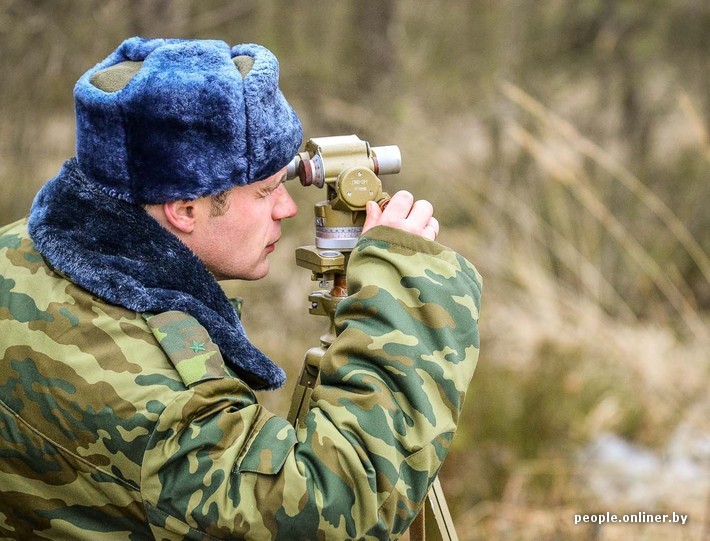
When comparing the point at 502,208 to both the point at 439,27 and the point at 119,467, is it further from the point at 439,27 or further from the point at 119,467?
the point at 439,27

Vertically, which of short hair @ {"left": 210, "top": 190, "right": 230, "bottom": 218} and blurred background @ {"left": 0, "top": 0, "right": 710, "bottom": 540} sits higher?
short hair @ {"left": 210, "top": 190, "right": 230, "bottom": 218}

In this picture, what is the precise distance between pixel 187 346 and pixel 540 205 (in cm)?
451

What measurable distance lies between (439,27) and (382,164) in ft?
27.5

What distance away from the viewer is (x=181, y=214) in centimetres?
182

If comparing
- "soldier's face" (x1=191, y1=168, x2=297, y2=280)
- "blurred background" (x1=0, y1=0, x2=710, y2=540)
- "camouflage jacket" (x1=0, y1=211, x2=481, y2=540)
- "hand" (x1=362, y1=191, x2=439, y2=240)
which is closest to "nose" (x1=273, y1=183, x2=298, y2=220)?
"soldier's face" (x1=191, y1=168, x2=297, y2=280)

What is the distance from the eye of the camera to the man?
5.06ft

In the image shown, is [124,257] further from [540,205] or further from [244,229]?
[540,205]

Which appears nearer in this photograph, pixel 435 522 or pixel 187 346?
pixel 187 346

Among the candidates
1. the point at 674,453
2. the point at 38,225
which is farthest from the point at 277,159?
the point at 674,453

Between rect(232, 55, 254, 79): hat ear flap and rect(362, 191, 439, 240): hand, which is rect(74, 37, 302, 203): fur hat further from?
rect(362, 191, 439, 240): hand

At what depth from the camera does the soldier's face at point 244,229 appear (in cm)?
187

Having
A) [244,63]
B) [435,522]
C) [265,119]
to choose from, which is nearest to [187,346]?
[265,119]

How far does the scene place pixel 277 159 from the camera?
6.05 ft

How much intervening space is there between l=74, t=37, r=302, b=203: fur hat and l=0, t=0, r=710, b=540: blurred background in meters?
1.70
